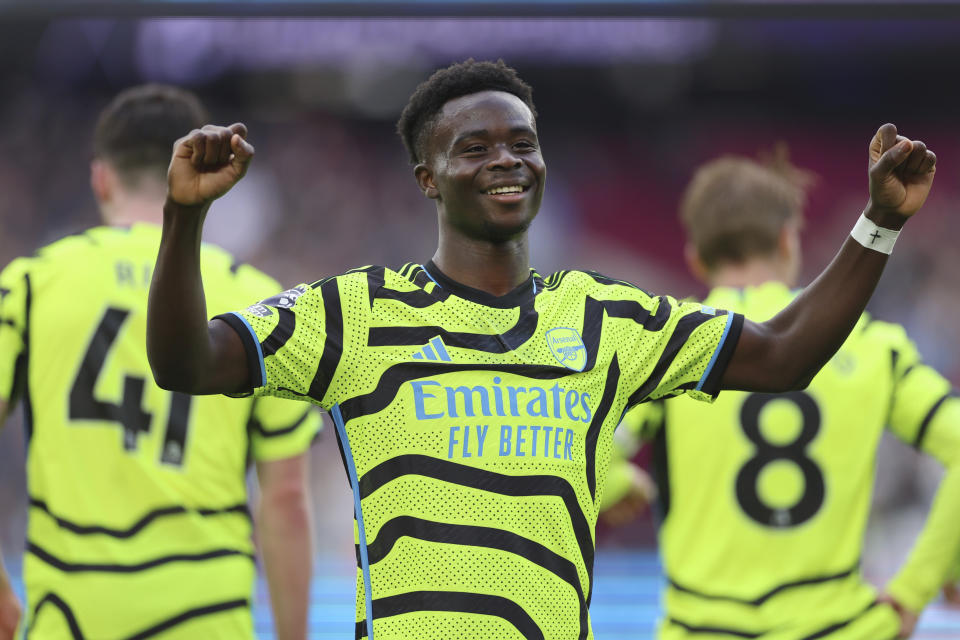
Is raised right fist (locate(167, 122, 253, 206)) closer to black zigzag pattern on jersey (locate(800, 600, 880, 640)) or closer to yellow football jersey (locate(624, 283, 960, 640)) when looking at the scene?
yellow football jersey (locate(624, 283, 960, 640))

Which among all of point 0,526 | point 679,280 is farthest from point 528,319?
point 679,280

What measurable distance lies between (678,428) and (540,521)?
1469mm

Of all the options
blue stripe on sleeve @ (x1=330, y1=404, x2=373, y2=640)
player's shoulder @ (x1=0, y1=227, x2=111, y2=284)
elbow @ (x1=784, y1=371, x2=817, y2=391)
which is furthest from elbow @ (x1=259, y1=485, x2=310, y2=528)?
elbow @ (x1=784, y1=371, x2=817, y2=391)

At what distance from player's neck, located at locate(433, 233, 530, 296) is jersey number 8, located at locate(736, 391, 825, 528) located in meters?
1.35

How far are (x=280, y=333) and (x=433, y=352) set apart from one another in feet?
0.91

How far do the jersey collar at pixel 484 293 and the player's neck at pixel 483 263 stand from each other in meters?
0.02

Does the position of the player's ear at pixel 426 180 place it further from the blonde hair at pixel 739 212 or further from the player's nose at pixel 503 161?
the blonde hair at pixel 739 212

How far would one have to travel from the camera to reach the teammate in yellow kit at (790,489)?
353 cm

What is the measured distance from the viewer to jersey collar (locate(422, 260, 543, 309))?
2.43 metres

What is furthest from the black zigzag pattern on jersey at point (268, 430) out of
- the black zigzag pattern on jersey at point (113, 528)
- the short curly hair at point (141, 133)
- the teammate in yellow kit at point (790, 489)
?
the teammate in yellow kit at point (790, 489)

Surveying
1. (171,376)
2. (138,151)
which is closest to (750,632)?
(171,376)

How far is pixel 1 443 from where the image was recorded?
1103 cm

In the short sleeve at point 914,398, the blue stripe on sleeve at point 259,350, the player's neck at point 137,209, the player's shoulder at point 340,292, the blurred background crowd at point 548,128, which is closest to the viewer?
the blue stripe on sleeve at point 259,350

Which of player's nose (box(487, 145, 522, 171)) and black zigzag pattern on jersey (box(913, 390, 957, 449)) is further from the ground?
player's nose (box(487, 145, 522, 171))
